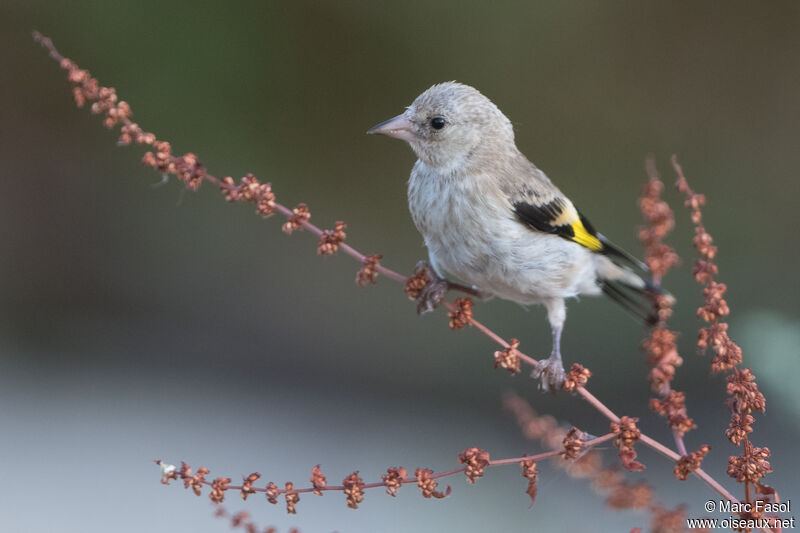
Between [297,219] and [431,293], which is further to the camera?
[431,293]

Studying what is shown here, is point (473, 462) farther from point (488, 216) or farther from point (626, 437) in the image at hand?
point (488, 216)

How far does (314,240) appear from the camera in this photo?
4641mm

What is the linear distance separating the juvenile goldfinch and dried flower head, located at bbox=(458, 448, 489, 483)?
2.33 feet

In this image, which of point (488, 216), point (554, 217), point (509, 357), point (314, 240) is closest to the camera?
point (509, 357)

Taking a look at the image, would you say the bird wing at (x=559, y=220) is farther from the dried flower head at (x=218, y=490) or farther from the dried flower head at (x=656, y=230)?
the dried flower head at (x=218, y=490)

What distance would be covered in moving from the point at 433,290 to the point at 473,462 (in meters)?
0.83

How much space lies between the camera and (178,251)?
468 cm

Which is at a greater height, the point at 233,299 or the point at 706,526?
the point at 233,299

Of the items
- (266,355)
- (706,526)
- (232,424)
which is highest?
(266,355)

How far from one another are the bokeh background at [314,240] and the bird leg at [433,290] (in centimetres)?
169

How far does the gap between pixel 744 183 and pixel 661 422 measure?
1.21m

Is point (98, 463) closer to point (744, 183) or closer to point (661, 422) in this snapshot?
point (661, 422)

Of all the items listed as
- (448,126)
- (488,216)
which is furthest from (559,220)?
(448,126)

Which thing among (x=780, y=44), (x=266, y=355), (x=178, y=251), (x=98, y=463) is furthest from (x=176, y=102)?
(x=780, y=44)
